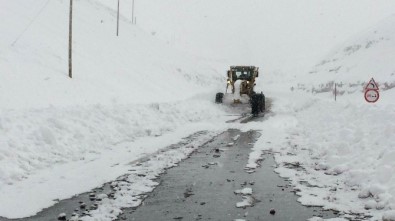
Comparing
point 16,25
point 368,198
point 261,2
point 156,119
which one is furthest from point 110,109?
point 261,2

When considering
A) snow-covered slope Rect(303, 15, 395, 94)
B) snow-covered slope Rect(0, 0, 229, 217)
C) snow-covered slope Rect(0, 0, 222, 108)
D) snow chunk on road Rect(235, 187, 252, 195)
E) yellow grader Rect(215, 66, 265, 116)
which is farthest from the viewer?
snow-covered slope Rect(303, 15, 395, 94)

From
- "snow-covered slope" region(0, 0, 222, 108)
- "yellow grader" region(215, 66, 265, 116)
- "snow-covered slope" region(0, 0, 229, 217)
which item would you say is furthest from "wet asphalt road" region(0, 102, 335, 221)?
"yellow grader" region(215, 66, 265, 116)

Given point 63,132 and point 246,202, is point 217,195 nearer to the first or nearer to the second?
point 246,202

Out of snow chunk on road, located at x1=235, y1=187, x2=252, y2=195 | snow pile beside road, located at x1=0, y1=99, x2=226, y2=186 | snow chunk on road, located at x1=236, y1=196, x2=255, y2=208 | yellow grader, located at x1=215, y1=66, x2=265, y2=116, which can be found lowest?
snow chunk on road, located at x1=236, y1=196, x2=255, y2=208

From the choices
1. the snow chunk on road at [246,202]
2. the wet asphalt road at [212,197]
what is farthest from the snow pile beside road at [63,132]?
the snow chunk on road at [246,202]

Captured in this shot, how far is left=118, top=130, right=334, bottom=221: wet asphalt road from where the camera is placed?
6082mm

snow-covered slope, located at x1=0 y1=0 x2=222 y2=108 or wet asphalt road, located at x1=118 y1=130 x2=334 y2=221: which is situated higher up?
snow-covered slope, located at x1=0 y1=0 x2=222 y2=108

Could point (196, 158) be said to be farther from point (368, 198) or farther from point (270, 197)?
point (368, 198)

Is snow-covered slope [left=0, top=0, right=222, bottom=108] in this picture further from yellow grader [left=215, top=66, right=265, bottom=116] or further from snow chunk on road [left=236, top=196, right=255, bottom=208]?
snow chunk on road [left=236, top=196, right=255, bottom=208]

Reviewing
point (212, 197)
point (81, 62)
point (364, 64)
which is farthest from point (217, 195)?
point (364, 64)

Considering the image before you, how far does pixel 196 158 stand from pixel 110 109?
20.3 ft

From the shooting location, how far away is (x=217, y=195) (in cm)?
714

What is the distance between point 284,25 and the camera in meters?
129

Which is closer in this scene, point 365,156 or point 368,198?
point 368,198
